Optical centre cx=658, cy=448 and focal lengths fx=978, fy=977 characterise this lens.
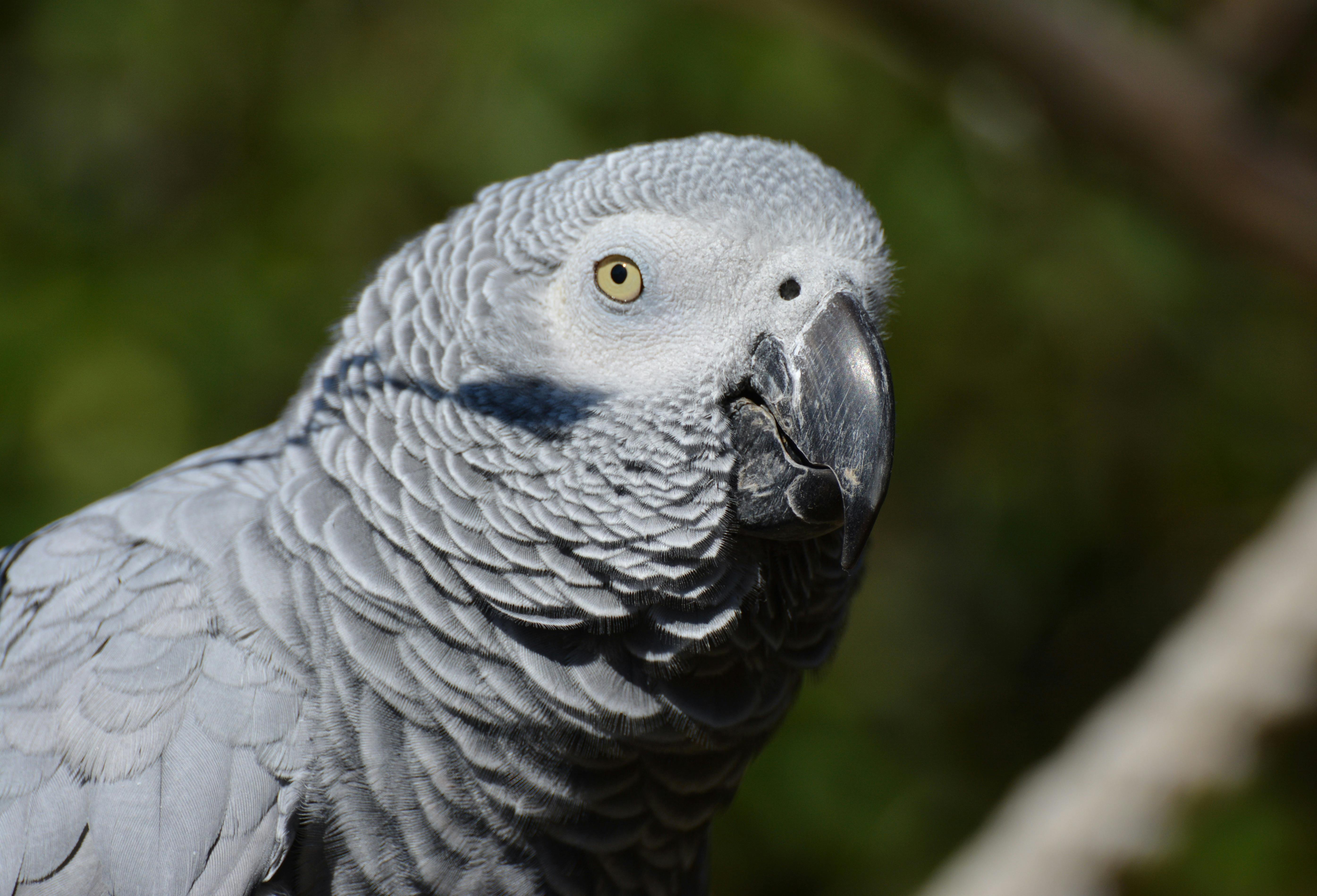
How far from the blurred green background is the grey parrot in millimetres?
1481

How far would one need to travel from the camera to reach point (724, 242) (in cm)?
92

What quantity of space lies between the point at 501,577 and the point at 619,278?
30 cm

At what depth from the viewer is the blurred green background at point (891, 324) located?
91.9 inches

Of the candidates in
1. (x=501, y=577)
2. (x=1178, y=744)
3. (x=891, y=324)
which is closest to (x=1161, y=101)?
(x=891, y=324)

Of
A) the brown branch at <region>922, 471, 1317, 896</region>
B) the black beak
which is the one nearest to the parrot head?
the black beak

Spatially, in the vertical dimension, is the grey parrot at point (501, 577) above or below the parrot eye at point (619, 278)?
below

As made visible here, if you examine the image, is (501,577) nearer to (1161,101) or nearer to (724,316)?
(724,316)

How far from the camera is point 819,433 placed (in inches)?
34.2

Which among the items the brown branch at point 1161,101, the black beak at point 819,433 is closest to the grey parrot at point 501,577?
the black beak at point 819,433

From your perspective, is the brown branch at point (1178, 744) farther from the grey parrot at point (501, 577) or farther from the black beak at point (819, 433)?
the black beak at point (819, 433)

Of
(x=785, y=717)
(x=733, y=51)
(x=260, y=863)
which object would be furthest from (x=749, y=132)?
(x=260, y=863)

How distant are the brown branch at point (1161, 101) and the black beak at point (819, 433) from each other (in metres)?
1.35

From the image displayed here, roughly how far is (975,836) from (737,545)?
2.16 m

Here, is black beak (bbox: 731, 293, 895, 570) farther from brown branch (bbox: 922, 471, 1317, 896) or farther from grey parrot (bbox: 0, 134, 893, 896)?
brown branch (bbox: 922, 471, 1317, 896)
